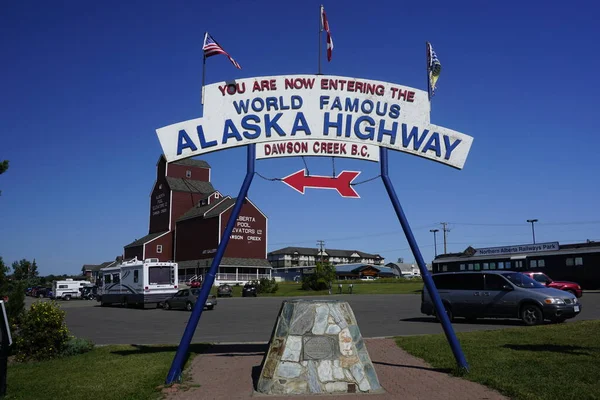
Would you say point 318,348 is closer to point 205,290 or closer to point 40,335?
point 205,290

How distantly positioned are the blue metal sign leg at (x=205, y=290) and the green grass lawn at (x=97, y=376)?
383mm

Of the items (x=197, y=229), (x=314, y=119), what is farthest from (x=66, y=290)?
(x=314, y=119)

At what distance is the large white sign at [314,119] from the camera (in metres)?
9.49

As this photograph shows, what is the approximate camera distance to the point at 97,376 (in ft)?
29.7

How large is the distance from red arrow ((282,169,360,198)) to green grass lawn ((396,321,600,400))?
356cm

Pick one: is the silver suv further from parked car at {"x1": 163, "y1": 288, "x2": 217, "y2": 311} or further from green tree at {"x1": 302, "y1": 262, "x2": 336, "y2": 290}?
green tree at {"x1": 302, "y1": 262, "x2": 336, "y2": 290}

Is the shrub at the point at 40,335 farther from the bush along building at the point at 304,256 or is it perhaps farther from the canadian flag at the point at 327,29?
the bush along building at the point at 304,256

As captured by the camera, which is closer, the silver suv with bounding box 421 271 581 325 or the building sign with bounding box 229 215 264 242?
the silver suv with bounding box 421 271 581 325

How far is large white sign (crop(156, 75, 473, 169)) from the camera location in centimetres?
949

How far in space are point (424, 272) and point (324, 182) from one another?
95.7 inches

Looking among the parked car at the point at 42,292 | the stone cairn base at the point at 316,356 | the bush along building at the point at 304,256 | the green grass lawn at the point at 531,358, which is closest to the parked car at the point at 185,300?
the green grass lawn at the point at 531,358

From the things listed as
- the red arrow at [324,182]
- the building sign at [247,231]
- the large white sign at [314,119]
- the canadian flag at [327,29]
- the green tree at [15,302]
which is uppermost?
the building sign at [247,231]

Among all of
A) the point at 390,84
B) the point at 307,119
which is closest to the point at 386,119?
the point at 390,84

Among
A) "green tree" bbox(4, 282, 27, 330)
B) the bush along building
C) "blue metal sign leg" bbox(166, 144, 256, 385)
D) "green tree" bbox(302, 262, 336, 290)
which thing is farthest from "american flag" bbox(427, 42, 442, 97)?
the bush along building
